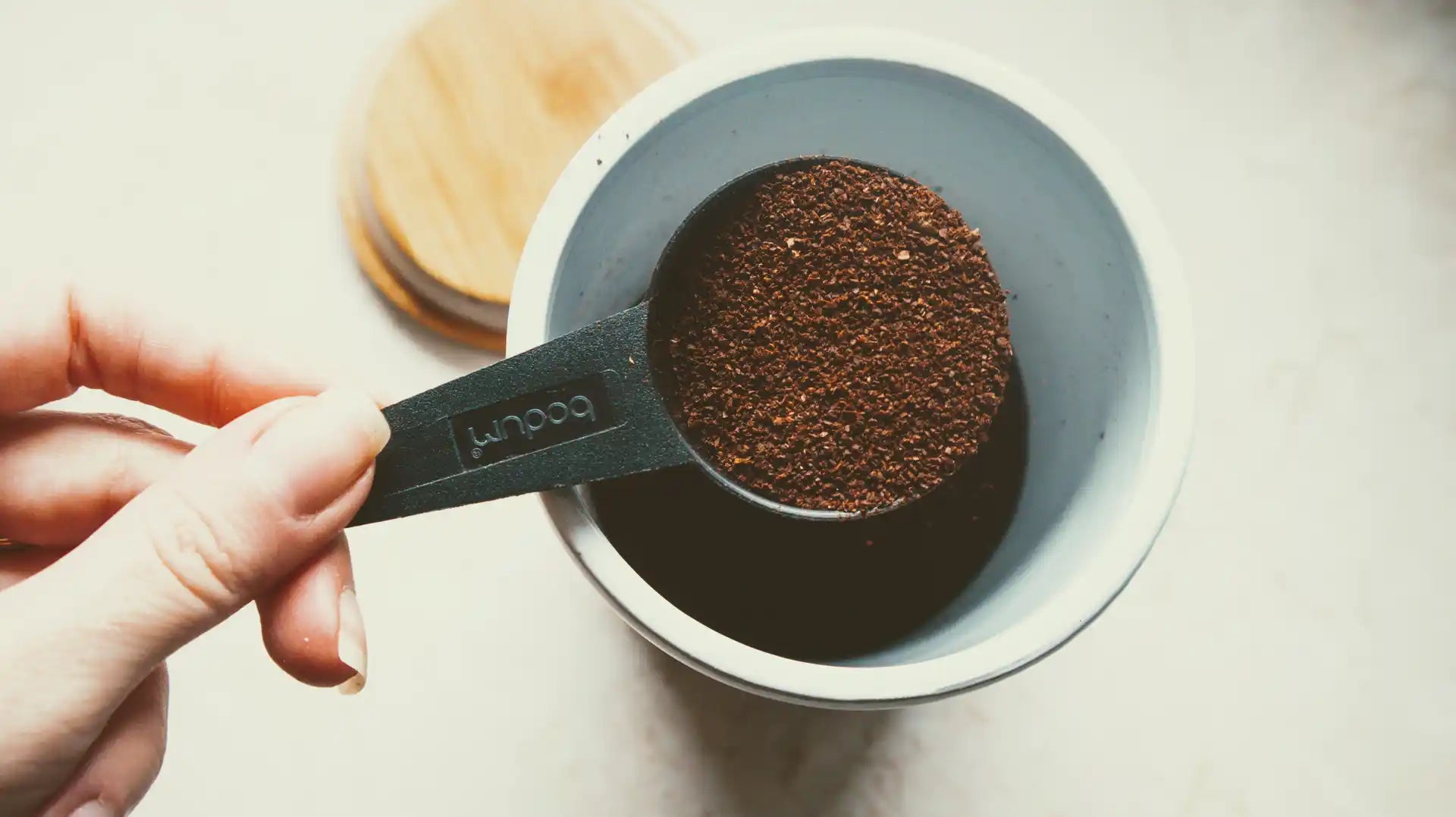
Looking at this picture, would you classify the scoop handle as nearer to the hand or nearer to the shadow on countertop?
the hand

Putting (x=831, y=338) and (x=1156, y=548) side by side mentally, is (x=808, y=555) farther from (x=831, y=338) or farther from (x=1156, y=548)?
(x=1156, y=548)

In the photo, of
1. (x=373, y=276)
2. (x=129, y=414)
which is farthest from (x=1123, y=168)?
(x=129, y=414)

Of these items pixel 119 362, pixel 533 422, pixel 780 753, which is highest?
pixel 533 422

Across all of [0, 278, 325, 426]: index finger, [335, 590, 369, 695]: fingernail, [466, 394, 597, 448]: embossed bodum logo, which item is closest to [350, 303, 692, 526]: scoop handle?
[466, 394, 597, 448]: embossed bodum logo

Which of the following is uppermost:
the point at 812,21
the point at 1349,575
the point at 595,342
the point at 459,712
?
the point at 812,21

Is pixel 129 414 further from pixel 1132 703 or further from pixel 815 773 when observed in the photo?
pixel 1132 703

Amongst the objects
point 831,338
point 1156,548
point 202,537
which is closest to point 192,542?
point 202,537
